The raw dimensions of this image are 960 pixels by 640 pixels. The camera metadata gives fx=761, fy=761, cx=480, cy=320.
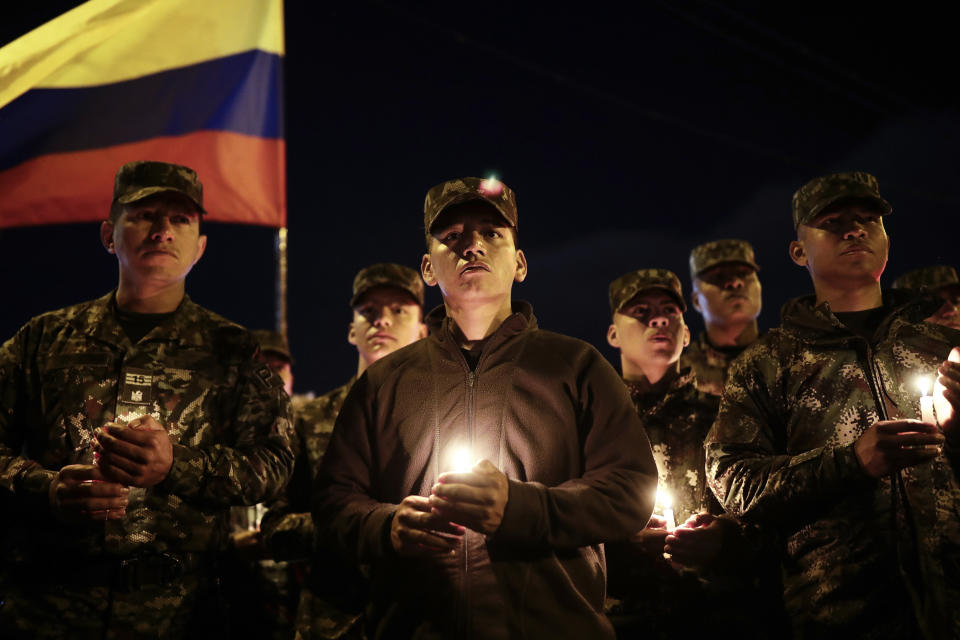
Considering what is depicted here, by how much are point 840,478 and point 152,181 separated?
13.3ft

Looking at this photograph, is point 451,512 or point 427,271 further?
point 427,271

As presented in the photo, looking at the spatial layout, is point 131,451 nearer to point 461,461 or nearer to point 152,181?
point 461,461

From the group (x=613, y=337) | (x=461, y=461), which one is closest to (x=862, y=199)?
(x=613, y=337)

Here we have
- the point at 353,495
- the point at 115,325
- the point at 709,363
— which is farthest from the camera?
the point at 709,363

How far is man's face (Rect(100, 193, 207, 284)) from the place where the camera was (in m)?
4.43

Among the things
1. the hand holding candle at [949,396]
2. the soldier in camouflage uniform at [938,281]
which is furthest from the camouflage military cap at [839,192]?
the soldier in camouflage uniform at [938,281]

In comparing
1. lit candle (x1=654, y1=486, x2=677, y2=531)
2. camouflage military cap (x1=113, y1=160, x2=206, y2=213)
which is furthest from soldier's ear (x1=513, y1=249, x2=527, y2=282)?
camouflage military cap (x1=113, y1=160, x2=206, y2=213)

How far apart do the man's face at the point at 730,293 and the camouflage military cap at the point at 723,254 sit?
0.04 meters

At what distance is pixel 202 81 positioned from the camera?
8258 mm

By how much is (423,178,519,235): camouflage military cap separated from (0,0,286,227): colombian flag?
442cm

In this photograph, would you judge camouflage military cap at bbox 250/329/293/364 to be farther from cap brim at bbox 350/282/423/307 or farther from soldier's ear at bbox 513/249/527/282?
soldier's ear at bbox 513/249/527/282

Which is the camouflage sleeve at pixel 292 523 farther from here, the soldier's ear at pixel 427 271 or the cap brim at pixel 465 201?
the cap brim at pixel 465 201

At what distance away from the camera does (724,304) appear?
7008mm

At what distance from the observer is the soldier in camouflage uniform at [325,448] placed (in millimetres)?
5105
